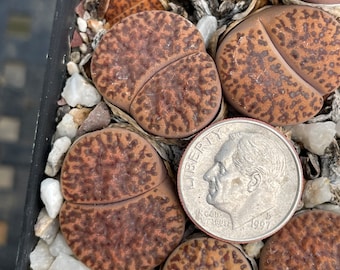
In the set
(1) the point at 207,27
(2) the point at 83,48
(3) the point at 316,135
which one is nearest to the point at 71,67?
(2) the point at 83,48

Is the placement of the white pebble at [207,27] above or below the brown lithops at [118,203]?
above

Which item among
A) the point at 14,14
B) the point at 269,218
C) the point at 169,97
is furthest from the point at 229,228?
the point at 14,14

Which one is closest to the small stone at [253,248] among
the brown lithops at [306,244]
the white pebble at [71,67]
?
the brown lithops at [306,244]

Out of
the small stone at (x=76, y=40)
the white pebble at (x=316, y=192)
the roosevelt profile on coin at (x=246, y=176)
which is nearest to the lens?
the roosevelt profile on coin at (x=246, y=176)

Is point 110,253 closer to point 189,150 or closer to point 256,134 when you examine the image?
point 189,150

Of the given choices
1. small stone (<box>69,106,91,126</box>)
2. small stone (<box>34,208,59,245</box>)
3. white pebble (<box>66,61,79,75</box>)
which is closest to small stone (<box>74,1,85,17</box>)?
white pebble (<box>66,61,79,75</box>)

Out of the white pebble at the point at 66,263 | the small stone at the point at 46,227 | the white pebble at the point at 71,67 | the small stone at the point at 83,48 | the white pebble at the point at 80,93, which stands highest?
the small stone at the point at 83,48

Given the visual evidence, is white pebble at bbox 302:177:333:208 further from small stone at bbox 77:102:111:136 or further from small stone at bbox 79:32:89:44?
small stone at bbox 79:32:89:44

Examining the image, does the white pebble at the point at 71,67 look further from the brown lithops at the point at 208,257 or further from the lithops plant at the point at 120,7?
the brown lithops at the point at 208,257
